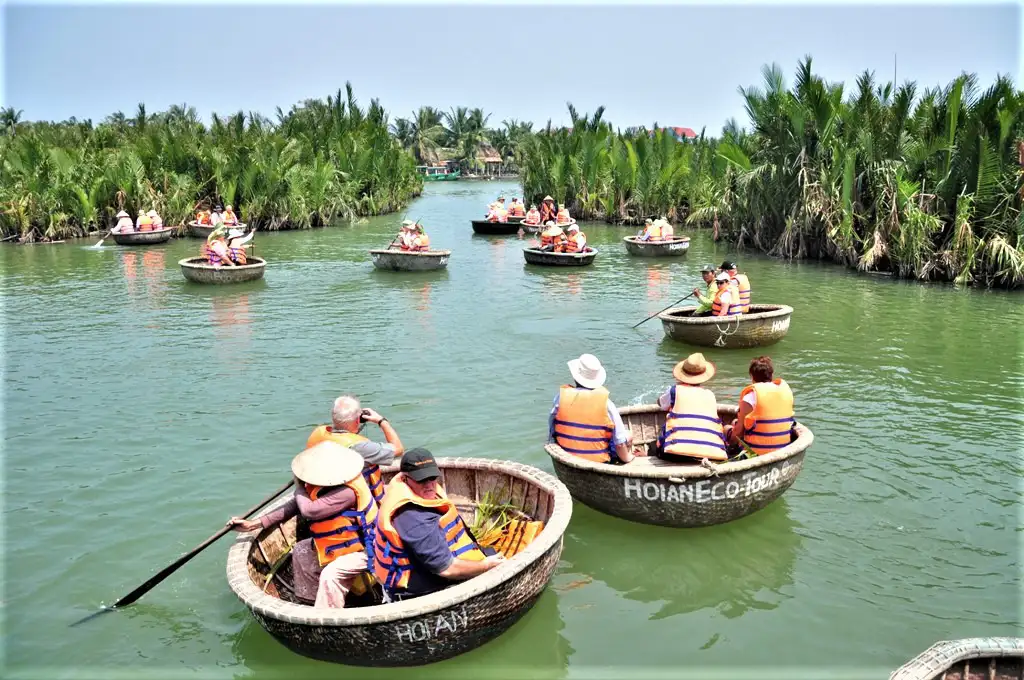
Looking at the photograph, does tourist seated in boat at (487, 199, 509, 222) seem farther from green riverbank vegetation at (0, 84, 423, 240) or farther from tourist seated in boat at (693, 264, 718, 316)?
tourist seated in boat at (693, 264, 718, 316)

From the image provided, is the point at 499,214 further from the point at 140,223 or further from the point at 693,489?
the point at 693,489

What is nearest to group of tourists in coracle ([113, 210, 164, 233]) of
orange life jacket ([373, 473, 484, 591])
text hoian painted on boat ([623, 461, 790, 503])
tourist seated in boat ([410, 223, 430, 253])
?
tourist seated in boat ([410, 223, 430, 253])

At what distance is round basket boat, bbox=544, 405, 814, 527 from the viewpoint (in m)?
6.98

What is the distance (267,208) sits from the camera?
112 feet

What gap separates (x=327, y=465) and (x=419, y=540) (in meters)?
0.92

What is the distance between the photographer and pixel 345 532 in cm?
580

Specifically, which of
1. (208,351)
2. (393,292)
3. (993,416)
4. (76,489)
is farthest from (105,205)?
(993,416)

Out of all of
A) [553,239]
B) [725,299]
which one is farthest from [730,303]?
[553,239]

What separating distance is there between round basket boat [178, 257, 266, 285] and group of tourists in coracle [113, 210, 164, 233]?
9416 mm

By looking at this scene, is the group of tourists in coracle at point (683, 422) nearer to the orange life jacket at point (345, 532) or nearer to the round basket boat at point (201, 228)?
the orange life jacket at point (345, 532)

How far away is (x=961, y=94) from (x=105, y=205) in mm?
29894

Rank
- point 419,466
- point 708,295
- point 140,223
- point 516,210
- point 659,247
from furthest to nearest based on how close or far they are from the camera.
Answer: point 516,210, point 140,223, point 659,247, point 708,295, point 419,466

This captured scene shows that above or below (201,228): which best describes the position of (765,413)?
below

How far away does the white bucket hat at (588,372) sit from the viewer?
732cm
